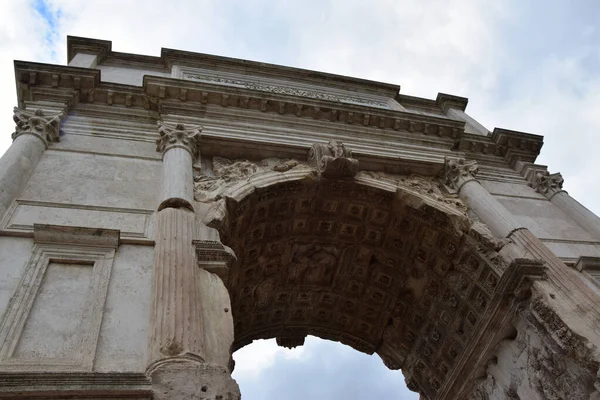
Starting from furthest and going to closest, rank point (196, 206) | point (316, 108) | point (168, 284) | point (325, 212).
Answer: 1. point (316, 108)
2. point (325, 212)
3. point (196, 206)
4. point (168, 284)

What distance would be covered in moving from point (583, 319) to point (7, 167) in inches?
355

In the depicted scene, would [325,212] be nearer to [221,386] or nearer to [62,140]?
[62,140]

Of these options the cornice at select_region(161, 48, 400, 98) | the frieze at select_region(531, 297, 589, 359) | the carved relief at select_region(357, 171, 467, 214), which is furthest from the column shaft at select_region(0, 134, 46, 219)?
the frieze at select_region(531, 297, 589, 359)

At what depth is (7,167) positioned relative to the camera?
26.1 feet

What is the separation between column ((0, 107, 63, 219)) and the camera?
7656mm

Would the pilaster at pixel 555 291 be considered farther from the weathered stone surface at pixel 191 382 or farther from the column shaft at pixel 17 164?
the column shaft at pixel 17 164

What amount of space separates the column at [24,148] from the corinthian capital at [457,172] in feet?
27.1

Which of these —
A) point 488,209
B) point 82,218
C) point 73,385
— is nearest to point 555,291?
Answer: point 488,209

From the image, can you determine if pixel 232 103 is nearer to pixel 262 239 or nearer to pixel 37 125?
pixel 262 239

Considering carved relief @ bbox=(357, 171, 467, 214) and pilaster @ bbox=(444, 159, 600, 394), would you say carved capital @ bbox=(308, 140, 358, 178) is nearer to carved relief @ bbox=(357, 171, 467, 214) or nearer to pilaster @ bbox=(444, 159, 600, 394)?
carved relief @ bbox=(357, 171, 467, 214)

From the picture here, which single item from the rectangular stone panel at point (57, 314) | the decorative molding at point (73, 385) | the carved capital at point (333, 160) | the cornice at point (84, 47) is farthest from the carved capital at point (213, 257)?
the cornice at point (84, 47)

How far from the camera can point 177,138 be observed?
32.7 ft

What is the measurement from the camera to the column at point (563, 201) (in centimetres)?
1089

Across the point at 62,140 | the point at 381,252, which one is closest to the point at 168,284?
the point at 62,140
